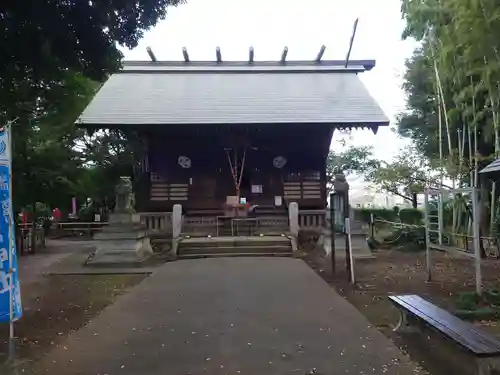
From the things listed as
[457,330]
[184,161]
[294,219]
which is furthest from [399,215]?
[457,330]

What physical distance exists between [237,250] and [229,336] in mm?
8397

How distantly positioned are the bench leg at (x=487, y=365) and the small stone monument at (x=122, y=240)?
9.89 metres

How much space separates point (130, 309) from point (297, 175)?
Result: 13.0 metres

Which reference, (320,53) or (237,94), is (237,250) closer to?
(237,94)

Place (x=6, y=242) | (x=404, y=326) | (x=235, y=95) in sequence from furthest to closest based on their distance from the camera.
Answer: (x=235, y=95) < (x=404, y=326) < (x=6, y=242)

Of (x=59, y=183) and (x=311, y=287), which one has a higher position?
(x=59, y=183)

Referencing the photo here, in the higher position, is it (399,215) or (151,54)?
(151,54)

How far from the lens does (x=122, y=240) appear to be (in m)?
13.2

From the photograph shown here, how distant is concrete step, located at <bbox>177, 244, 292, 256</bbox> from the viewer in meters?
13.7

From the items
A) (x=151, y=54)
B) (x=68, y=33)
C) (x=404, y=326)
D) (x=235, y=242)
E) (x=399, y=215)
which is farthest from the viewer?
→ (x=399, y=215)

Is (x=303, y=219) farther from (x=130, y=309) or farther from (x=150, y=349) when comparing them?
(x=150, y=349)

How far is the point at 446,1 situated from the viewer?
9.98 metres

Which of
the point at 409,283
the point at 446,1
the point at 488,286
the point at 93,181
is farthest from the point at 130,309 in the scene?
the point at 93,181

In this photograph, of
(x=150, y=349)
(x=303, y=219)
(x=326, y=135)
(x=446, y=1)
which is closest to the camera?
(x=150, y=349)
